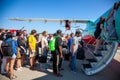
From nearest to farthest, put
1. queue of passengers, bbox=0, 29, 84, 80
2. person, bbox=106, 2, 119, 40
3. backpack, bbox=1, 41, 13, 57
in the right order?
1. backpack, bbox=1, 41, 13, 57
2. queue of passengers, bbox=0, 29, 84, 80
3. person, bbox=106, 2, 119, 40

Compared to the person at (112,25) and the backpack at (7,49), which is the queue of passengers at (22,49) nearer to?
the backpack at (7,49)

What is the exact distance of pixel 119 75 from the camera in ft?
24.3

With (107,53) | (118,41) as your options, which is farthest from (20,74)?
(118,41)

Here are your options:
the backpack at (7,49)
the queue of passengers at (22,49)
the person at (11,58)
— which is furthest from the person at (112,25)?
the backpack at (7,49)

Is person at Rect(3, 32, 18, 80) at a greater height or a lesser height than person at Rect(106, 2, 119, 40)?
lesser

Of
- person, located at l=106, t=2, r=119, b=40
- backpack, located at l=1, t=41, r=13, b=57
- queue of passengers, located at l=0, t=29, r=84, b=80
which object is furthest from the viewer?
person, located at l=106, t=2, r=119, b=40

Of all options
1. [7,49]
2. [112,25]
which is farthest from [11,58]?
[112,25]

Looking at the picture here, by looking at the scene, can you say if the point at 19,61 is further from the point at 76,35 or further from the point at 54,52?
the point at 76,35

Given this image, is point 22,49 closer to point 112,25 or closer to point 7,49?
point 7,49

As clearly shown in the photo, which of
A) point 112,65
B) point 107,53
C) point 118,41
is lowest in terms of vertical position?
point 112,65

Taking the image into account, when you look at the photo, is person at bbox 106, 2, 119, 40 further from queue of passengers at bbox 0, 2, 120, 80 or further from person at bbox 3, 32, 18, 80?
person at bbox 3, 32, 18, 80

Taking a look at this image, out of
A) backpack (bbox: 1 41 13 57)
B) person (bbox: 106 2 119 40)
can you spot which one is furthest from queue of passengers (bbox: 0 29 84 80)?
person (bbox: 106 2 119 40)

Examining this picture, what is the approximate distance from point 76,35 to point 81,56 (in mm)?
1416

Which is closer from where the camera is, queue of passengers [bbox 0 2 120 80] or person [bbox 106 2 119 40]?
queue of passengers [bbox 0 2 120 80]
